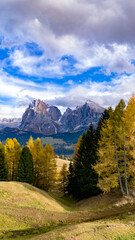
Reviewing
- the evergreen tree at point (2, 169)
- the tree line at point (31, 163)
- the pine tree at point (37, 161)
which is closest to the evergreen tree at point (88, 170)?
the tree line at point (31, 163)

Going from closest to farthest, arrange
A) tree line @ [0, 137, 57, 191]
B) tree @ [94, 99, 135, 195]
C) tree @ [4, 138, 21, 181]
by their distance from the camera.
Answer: tree @ [94, 99, 135, 195] < tree line @ [0, 137, 57, 191] < tree @ [4, 138, 21, 181]

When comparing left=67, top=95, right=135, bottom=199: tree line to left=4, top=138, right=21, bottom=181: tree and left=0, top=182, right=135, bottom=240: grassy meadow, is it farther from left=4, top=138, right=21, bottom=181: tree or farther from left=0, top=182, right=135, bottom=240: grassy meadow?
left=4, top=138, right=21, bottom=181: tree

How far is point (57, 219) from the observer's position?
19875mm

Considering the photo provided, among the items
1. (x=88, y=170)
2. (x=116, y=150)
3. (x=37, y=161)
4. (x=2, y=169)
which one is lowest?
(x=2, y=169)

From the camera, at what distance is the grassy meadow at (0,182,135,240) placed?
488 inches

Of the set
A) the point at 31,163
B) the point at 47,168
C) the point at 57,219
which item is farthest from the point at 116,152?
the point at 31,163

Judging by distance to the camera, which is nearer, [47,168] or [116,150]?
[116,150]

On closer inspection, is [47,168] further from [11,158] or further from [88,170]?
[88,170]

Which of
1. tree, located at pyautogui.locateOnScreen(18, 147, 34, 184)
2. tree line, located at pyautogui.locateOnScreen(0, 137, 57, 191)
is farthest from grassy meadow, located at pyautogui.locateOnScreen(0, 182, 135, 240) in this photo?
tree line, located at pyautogui.locateOnScreen(0, 137, 57, 191)

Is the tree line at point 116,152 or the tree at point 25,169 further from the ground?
the tree line at point 116,152

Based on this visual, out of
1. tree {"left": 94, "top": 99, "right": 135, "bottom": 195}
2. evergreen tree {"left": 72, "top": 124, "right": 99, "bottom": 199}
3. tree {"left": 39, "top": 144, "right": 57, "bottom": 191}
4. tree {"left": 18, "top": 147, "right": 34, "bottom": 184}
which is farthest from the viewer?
tree {"left": 39, "top": 144, "right": 57, "bottom": 191}

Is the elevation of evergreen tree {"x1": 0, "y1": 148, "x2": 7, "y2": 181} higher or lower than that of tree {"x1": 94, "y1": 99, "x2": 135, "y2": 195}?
lower

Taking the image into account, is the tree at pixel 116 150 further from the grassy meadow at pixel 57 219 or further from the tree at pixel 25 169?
the tree at pixel 25 169

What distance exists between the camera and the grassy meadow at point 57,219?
40.7 ft
